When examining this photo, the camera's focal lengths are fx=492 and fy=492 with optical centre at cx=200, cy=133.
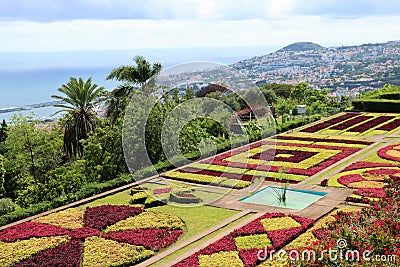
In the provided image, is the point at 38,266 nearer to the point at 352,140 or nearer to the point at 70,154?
the point at 70,154

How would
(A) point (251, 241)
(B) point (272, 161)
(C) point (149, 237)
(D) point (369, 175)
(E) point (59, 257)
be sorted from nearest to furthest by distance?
(E) point (59, 257) → (A) point (251, 241) → (C) point (149, 237) → (D) point (369, 175) → (B) point (272, 161)

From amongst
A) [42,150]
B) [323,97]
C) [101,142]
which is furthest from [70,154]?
[323,97]

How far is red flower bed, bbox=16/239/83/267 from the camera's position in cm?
1174

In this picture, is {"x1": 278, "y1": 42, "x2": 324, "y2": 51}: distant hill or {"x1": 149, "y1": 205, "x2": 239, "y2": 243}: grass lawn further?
{"x1": 278, "y1": 42, "x2": 324, "y2": 51}: distant hill

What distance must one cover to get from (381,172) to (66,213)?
11890 millimetres

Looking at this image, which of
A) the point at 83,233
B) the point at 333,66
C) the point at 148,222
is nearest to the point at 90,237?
the point at 83,233

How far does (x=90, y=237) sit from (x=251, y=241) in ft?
14.4

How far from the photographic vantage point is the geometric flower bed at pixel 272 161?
19630 millimetres

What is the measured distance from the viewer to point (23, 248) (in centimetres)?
1284

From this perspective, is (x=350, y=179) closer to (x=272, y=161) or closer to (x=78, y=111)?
(x=272, y=161)

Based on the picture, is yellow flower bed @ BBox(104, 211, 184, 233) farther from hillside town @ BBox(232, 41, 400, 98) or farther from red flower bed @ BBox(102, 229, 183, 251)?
hillside town @ BBox(232, 41, 400, 98)

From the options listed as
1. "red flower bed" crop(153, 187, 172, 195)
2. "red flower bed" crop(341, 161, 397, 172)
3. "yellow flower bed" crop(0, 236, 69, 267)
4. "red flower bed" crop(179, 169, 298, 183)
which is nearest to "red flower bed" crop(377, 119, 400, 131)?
"red flower bed" crop(341, 161, 397, 172)

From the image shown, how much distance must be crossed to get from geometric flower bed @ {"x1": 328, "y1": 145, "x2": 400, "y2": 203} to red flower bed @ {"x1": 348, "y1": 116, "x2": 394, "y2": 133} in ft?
23.1

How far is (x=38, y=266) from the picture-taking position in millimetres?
11688
